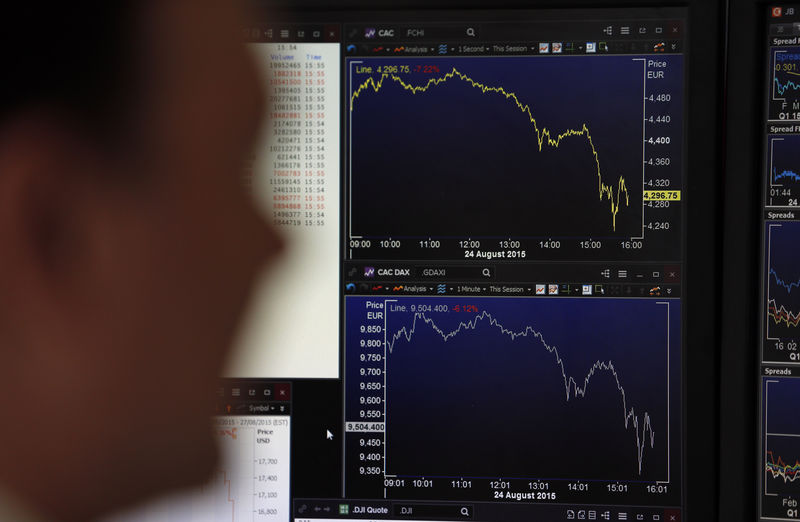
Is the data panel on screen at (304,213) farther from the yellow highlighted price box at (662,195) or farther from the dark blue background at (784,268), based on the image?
the dark blue background at (784,268)

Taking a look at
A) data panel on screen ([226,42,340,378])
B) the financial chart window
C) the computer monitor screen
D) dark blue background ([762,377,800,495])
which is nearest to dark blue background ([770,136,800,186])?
the financial chart window

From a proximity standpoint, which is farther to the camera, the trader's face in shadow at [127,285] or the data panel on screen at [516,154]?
the data panel on screen at [516,154]

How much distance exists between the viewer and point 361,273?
0.84 m

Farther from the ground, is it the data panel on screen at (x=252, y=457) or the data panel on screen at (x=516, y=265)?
the data panel on screen at (x=516, y=265)

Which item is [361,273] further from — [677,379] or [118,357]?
[118,357]

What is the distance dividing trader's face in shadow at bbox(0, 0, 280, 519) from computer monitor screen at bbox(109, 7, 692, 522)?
0.45 meters

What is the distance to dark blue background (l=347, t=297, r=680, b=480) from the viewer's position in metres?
0.82

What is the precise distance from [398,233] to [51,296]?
528mm

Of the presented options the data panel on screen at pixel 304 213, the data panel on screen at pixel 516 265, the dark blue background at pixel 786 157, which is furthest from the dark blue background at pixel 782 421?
the data panel on screen at pixel 304 213

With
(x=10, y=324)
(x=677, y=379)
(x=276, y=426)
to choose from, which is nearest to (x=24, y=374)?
(x=10, y=324)

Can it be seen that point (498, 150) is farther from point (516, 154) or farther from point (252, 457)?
point (252, 457)

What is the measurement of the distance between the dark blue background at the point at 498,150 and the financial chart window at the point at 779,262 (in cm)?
12

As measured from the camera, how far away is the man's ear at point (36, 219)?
0.33 metres

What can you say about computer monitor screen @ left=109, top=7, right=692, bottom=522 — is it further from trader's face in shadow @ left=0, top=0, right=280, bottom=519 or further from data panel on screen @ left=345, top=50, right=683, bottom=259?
trader's face in shadow @ left=0, top=0, right=280, bottom=519
